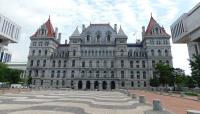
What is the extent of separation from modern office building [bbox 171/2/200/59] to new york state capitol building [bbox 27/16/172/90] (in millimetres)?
11369

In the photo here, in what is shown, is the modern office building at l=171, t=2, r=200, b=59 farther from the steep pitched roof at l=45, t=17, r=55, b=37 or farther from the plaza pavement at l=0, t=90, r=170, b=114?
the steep pitched roof at l=45, t=17, r=55, b=37

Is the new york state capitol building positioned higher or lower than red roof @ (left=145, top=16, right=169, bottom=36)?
lower

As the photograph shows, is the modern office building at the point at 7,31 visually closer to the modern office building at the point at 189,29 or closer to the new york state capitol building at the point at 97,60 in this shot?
the new york state capitol building at the point at 97,60

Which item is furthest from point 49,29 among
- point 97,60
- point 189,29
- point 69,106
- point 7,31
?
point 69,106

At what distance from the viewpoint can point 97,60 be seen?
78.1 metres

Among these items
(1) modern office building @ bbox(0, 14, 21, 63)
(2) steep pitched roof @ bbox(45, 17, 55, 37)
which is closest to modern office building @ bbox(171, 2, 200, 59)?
(2) steep pitched roof @ bbox(45, 17, 55, 37)

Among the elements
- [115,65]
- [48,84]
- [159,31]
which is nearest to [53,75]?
[48,84]

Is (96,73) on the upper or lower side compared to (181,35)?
lower

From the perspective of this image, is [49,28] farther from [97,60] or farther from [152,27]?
[152,27]

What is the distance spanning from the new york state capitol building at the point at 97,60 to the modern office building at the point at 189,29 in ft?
37.3

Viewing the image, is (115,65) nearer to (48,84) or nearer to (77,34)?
(77,34)

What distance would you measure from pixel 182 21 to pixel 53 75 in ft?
182

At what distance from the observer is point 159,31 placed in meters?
79.8

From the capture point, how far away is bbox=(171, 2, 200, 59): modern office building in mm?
54575
